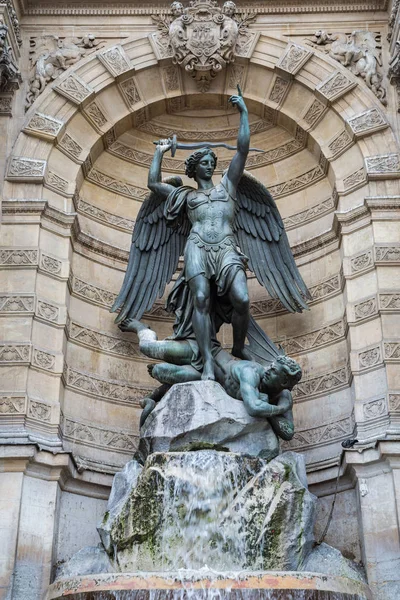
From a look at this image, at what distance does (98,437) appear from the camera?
36.6 feet

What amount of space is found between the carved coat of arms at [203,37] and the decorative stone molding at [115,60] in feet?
2.13

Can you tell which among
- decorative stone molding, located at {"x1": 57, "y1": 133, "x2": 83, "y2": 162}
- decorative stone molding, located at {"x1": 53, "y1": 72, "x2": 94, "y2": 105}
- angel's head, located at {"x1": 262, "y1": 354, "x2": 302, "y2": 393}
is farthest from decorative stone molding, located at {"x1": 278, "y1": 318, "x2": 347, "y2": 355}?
decorative stone molding, located at {"x1": 53, "y1": 72, "x2": 94, "y2": 105}

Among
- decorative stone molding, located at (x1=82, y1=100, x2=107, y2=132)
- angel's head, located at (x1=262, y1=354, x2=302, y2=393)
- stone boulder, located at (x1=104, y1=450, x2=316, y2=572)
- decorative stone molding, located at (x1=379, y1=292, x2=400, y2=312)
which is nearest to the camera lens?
stone boulder, located at (x1=104, y1=450, x2=316, y2=572)

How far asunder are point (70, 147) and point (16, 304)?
93.8 inches

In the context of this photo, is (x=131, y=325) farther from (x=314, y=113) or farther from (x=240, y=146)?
(x=314, y=113)

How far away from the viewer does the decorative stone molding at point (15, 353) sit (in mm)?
10508

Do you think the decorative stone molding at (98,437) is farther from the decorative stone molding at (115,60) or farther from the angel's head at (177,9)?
the angel's head at (177,9)

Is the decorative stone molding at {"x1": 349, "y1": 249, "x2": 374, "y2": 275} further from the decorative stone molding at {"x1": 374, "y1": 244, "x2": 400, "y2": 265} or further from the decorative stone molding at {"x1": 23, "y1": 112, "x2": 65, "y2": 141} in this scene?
the decorative stone molding at {"x1": 23, "y1": 112, "x2": 65, "y2": 141}

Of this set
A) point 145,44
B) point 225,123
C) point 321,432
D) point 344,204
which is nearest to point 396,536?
point 321,432

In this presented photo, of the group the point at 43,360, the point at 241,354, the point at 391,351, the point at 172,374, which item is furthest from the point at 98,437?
the point at 391,351

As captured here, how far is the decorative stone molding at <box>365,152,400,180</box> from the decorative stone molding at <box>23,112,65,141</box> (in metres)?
3.93

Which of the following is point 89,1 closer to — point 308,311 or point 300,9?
point 300,9

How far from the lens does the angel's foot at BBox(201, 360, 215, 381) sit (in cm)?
962

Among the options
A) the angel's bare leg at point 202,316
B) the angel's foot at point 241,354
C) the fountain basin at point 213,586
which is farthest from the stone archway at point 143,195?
the fountain basin at point 213,586
